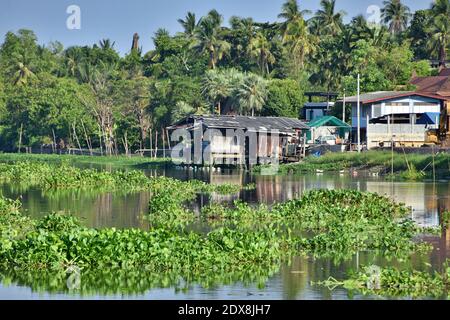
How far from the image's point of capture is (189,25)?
88.8 m

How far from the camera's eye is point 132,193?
36438mm

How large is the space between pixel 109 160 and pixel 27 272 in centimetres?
4839

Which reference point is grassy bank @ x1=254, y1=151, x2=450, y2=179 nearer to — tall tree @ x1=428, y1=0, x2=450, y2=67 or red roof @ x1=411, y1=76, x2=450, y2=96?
red roof @ x1=411, y1=76, x2=450, y2=96

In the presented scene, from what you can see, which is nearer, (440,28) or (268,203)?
(268,203)

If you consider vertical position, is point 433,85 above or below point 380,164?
above

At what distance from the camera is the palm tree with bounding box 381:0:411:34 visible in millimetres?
85500

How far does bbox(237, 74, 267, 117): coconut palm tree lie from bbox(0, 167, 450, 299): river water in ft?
41.9

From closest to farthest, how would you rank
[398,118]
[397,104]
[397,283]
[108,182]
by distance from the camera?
[397,283], [108,182], [398,118], [397,104]

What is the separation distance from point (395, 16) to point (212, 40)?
1648 centimetres

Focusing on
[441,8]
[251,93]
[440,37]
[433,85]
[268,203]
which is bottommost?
[268,203]

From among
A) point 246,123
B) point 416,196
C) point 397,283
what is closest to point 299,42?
point 246,123

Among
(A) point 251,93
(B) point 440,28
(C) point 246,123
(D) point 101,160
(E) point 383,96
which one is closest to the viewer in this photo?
(C) point 246,123

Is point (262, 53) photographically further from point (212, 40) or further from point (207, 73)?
point (207, 73)

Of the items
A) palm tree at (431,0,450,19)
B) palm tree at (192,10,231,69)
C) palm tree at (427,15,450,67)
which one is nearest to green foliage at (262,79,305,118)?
palm tree at (192,10,231,69)
